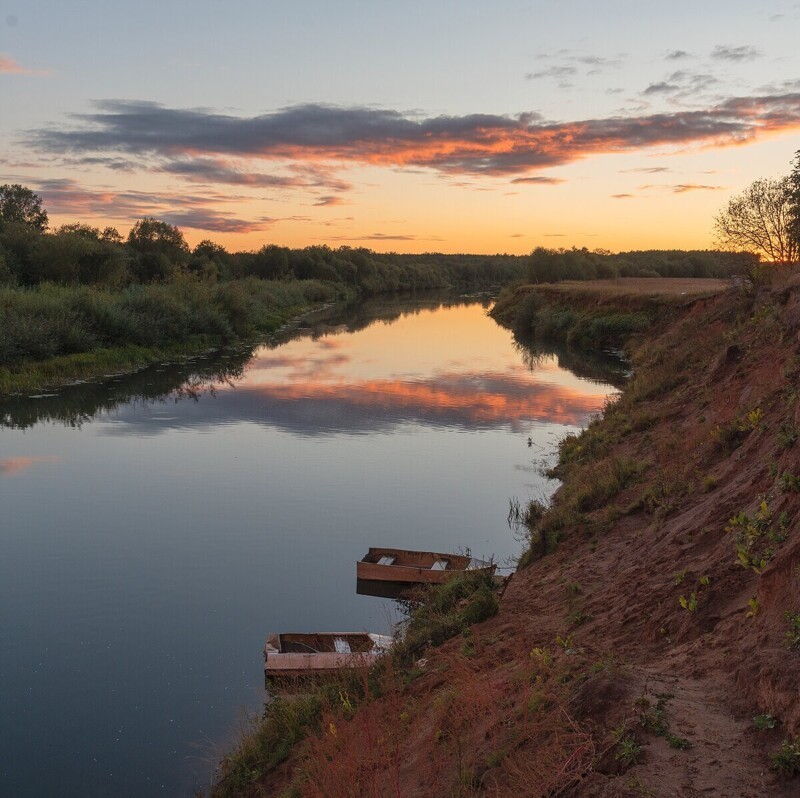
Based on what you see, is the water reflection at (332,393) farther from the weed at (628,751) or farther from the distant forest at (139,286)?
the weed at (628,751)

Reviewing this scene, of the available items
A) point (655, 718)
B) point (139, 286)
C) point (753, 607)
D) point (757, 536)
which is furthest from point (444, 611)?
point (139, 286)

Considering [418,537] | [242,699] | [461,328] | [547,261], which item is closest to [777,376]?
[418,537]

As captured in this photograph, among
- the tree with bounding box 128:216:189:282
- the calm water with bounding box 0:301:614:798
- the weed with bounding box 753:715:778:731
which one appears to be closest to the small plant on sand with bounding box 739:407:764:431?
the calm water with bounding box 0:301:614:798

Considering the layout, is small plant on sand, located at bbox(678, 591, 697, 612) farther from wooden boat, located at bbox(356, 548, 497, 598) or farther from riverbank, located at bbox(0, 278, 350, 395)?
riverbank, located at bbox(0, 278, 350, 395)

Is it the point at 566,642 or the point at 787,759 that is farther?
the point at 566,642

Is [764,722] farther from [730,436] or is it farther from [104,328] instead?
[104,328]

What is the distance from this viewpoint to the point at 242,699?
934 cm

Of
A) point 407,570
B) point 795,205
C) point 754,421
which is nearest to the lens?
point 754,421

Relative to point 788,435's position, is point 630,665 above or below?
below

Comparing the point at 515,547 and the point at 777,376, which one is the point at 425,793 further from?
the point at 777,376

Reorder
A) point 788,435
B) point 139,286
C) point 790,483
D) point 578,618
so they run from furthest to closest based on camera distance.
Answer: point 139,286 < point 788,435 < point 578,618 < point 790,483

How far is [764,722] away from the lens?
468cm

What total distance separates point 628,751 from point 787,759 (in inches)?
33.3

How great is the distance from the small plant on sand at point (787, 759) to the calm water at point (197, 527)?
565cm
